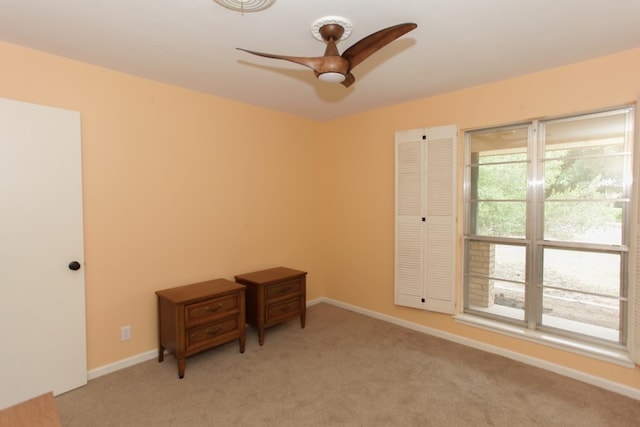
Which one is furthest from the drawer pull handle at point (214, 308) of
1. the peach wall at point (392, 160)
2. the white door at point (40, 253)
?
the peach wall at point (392, 160)

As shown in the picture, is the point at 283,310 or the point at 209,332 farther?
the point at 283,310

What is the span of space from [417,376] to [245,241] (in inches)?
86.3

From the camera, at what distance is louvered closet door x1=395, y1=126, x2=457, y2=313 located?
331 cm

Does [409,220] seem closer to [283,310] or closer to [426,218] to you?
[426,218]

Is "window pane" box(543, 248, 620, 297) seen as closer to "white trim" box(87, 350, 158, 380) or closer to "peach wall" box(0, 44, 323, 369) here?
"peach wall" box(0, 44, 323, 369)

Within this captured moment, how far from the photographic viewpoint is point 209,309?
2.80m

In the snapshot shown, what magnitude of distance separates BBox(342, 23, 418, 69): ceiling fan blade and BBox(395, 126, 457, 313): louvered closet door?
5.96ft

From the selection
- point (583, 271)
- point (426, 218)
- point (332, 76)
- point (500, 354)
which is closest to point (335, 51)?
point (332, 76)

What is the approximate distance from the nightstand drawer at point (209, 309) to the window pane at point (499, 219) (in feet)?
8.17

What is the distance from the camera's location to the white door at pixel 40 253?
2.21 m

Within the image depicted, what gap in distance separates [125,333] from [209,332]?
0.73m

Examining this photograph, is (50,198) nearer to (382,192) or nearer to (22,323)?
(22,323)

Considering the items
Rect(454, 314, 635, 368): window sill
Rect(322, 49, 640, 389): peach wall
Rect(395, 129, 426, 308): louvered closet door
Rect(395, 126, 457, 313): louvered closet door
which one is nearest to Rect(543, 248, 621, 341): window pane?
Rect(454, 314, 635, 368): window sill

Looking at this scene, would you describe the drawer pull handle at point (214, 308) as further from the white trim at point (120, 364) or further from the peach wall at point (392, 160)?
the peach wall at point (392, 160)
